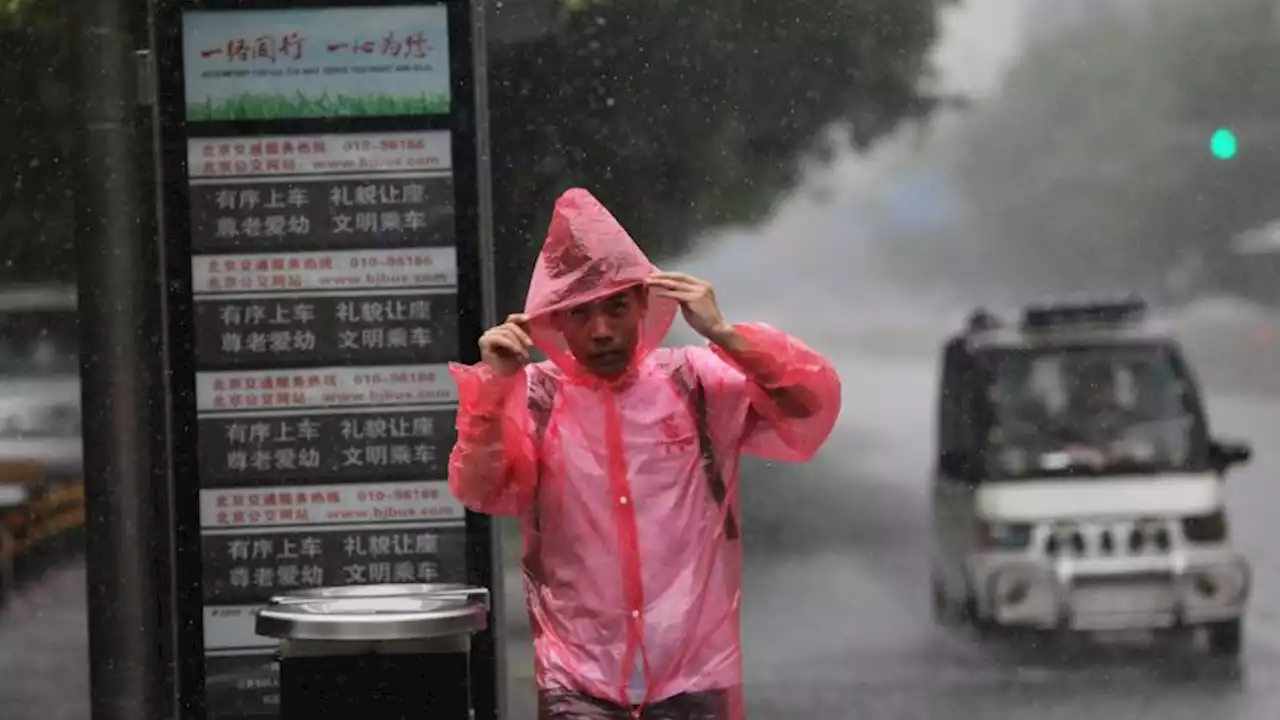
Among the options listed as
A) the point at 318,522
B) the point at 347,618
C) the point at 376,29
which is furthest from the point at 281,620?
the point at 376,29

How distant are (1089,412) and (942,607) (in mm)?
700

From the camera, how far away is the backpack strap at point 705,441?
3850 millimetres

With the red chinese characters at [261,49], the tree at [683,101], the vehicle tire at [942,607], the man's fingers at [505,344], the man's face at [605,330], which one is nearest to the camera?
the man's fingers at [505,344]

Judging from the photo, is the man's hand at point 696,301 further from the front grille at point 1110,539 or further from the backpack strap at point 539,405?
the front grille at point 1110,539

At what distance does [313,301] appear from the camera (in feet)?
17.3

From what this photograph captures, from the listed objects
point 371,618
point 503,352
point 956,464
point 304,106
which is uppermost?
point 304,106

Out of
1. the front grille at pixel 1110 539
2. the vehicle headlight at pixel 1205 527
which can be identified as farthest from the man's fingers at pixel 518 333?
the vehicle headlight at pixel 1205 527

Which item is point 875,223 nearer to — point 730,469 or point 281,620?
point 730,469

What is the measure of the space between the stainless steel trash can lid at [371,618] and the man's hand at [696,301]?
72 cm

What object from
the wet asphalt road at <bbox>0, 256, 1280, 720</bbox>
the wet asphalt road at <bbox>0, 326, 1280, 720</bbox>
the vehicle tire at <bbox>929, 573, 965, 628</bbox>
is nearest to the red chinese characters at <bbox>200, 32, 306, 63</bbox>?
the wet asphalt road at <bbox>0, 256, 1280, 720</bbox>

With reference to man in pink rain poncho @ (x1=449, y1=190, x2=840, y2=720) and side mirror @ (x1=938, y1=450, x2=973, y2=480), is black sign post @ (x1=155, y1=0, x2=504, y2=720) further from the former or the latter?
man in pink rain poncho @ (x1=449, y1=190, x2=840, y2=720)

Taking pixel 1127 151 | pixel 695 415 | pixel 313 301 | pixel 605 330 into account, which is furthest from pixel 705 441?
pixel 1127 151

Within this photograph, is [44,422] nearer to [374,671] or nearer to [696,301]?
[374,671]

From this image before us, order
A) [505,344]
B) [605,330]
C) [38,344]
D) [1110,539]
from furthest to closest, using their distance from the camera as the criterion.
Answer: [38,344]
[1110,539]
[605,330]
[505,344]
